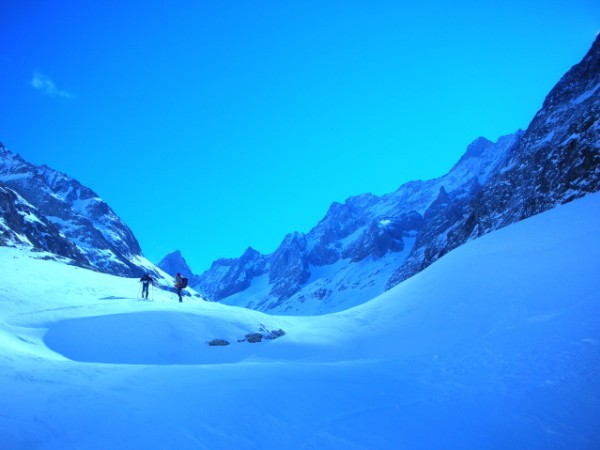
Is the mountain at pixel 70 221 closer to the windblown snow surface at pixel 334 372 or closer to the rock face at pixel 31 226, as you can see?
the rock face at pixel 31 226

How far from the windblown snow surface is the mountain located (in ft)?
290

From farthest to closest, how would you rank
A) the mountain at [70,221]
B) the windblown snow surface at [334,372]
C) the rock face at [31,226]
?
the mountain at [70,221]
the rock face at [31,226]
the windblown snow surface at [334,372]

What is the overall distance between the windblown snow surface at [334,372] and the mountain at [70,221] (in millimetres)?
88502

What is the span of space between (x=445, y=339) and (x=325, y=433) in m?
6.67

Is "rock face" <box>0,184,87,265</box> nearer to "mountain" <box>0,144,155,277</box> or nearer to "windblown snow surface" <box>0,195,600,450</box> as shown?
"mountain" <box>0,144,155,277</box>

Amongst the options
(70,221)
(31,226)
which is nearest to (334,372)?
(31,226)

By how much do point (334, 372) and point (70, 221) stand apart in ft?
566

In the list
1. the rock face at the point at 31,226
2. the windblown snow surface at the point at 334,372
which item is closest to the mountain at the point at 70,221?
the rock face at the point at 31,226

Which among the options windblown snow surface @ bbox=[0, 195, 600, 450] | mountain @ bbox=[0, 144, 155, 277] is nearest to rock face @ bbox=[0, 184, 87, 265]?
mountain @ bbox=[0, 144, 155, 277]

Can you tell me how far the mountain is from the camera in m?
90.8

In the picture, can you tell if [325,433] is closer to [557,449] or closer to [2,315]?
[557,449]

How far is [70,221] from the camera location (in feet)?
508

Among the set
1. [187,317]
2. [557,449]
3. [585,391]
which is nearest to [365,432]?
[557,449]

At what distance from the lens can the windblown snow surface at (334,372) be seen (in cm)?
534
